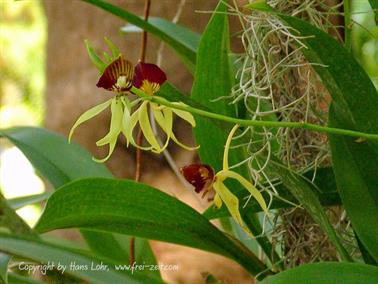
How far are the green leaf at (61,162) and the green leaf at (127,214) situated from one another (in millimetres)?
150

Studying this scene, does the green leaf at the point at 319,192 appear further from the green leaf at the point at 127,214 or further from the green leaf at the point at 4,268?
the green leaf at the point at 4,268

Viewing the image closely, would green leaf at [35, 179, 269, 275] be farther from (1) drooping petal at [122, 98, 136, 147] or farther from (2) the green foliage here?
(1) drooping petal at [122, 98, 136, 147]

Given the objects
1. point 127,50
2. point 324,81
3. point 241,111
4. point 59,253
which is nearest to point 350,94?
point 324,81

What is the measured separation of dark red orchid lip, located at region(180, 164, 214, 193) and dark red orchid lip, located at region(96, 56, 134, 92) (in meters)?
0.07

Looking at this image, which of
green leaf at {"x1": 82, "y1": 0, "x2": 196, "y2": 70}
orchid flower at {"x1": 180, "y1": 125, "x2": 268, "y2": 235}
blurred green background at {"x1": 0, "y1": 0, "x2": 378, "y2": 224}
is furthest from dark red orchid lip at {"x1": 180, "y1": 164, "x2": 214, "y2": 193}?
blurred green background at {"x1": 0, "y1": 0, "x2": 378, "y2": 224}

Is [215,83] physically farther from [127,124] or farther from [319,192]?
[127,124]

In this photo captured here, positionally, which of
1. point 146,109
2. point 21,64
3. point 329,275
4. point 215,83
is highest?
point 21,64

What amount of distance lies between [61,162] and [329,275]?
1.24ft

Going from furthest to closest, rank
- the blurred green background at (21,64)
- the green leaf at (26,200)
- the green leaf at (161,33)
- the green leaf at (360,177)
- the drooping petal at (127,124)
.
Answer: the blurred green background at (21,64)
the green leaf at (26,200)
the green leaf at (161,33)
the green leaf at (360,177)
the drooping petal at (127,124)

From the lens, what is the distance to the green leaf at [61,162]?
2.54 ft

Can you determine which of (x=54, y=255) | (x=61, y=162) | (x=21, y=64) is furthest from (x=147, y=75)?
(x=21, y=64)

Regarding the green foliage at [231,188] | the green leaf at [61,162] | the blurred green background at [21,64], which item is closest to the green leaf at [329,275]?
the green foliage at [231,188]

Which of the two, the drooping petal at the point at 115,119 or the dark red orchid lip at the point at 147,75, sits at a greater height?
the dark red orchid lip at the point at 147,75

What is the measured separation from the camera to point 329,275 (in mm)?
493
